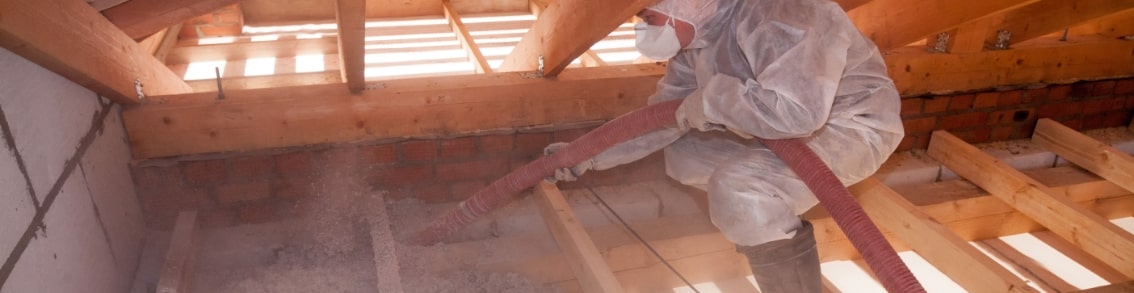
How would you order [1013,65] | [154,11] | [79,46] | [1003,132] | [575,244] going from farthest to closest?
[1003,132]
[1013,65]
[575,244]
[154,11]
[79,46]

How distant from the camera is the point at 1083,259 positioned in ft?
9.86

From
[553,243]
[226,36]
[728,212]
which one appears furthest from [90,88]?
[226,36]

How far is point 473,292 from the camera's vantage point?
7.13 feet

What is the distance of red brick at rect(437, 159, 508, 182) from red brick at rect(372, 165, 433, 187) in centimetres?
5

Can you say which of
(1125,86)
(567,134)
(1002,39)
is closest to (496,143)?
(567,134)

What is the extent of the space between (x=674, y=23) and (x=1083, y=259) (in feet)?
7.38

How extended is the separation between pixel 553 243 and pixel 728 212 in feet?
2.34

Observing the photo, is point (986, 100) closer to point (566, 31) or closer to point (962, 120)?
point (962, 120)

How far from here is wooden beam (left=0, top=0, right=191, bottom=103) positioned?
141 centimetres

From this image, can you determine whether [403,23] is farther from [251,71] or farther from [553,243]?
[553,243]

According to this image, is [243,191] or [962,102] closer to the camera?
[243,191]

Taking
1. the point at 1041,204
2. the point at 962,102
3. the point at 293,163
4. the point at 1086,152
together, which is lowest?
the point at 1041,204

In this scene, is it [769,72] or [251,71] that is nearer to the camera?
[769,72]

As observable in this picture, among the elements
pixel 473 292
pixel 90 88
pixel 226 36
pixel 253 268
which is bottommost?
pixel 473 292
